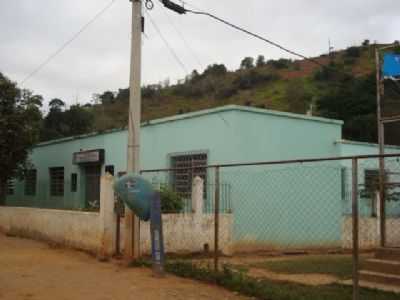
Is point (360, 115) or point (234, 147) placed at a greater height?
point (360, 115)

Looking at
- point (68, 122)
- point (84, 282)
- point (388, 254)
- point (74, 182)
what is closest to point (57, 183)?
point (74, 182)

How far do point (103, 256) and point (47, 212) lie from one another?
4.27 meters

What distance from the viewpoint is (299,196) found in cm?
1463

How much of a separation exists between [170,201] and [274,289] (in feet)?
17.4

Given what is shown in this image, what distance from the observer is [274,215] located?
14336mm

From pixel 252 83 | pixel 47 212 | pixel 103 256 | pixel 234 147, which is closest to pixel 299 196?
pixel 234 147

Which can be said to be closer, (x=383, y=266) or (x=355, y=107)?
(x=383, y=266)

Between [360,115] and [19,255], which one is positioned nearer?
[19,255]

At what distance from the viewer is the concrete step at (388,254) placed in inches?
331

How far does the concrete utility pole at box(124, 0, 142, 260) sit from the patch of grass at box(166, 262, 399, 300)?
1797mm

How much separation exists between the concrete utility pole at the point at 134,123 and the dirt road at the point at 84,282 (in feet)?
1.79

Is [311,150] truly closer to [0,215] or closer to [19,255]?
[19,255]

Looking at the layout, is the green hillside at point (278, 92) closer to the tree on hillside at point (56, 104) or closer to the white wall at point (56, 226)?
the tree on hillside at point (56, 104)

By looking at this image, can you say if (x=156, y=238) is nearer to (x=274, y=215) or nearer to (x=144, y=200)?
(x=144, y=200)
